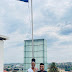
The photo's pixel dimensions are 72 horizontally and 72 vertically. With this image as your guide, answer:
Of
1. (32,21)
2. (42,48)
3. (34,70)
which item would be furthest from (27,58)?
(34,70)

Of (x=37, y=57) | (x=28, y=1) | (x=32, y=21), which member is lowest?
(x=37, y=57)

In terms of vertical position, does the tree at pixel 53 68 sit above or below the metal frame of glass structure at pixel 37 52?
→ below

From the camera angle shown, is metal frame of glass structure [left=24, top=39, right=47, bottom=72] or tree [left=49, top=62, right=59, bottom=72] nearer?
metal frame of glass structure [left=24, top=39, right=47, bottom=72]

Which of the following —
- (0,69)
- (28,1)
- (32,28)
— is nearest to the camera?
(32,28)

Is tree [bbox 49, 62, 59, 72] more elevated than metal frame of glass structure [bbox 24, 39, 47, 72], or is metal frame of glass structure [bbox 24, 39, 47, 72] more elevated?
metal frame of glass structure [bbox 24, 39, 47, 72]

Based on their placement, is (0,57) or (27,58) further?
(27,58)

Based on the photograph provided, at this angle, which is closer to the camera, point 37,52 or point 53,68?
point 37,52

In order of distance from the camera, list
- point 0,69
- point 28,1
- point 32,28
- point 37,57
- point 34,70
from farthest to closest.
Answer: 1. point 37,57
2. point 0,69
3. point 28,1
4. point 32,28
5. point 34,70

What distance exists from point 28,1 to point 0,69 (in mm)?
3767

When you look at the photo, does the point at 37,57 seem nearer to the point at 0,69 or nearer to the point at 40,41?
the point at 40,41

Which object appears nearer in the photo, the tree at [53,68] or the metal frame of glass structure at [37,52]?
the metal frame of glass structure at [37,52]

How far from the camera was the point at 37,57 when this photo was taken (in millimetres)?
11156

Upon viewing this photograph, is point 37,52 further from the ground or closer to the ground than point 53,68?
further from the ground

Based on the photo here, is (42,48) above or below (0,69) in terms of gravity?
above
